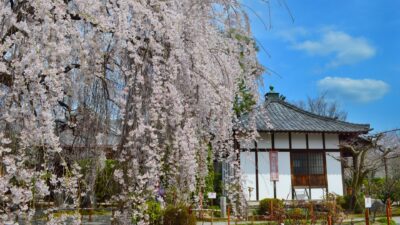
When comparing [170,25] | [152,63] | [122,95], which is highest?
[170,25]

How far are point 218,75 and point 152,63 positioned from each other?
1.14m

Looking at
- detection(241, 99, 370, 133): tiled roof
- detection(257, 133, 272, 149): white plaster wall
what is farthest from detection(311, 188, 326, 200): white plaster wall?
detection(257, 133, 272, 149): white plaster wall

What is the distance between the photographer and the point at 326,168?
636 inches

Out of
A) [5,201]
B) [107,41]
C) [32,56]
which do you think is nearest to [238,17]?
[107,41]

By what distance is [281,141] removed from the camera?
15.8 m

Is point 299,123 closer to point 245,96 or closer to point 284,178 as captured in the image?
point 284,178

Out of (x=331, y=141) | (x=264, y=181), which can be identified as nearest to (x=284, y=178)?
(x=264, y=181)

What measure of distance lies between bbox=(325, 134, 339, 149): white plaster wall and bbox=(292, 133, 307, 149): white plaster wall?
0.93 meters

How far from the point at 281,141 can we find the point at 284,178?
1.30m

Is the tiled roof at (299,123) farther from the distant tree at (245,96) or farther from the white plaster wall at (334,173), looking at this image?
the distant tree at (245,96)

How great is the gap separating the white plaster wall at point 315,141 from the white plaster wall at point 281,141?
3.15 feet

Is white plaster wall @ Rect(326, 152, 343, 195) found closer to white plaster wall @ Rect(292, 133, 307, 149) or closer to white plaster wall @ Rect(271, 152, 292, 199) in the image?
white plaster wall @ Rect(292, 133, 307, 149)

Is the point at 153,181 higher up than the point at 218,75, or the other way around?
the point at 218,75

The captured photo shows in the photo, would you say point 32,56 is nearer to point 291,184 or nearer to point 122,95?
point 122,95
